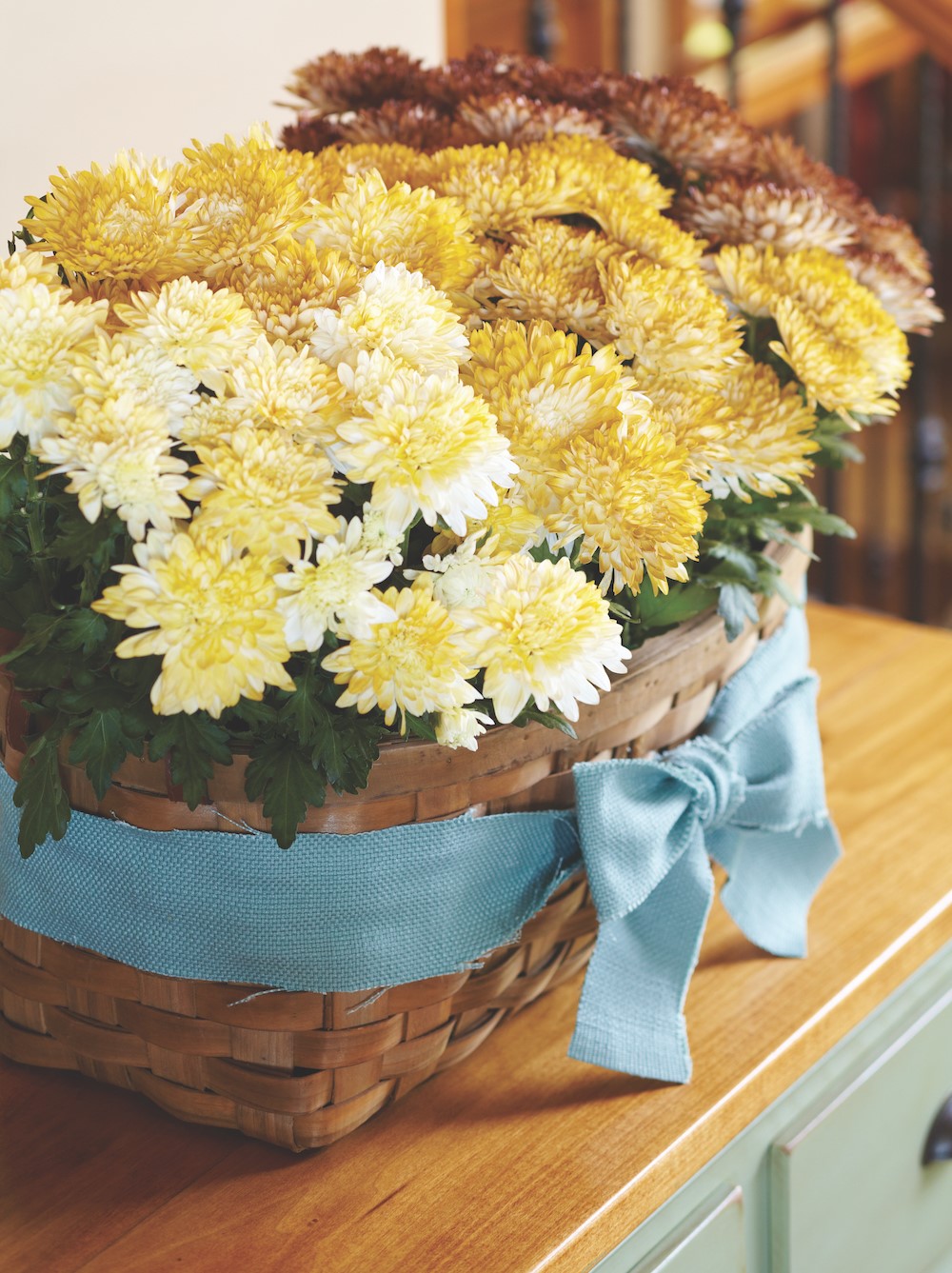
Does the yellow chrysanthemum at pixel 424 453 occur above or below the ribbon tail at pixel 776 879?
above

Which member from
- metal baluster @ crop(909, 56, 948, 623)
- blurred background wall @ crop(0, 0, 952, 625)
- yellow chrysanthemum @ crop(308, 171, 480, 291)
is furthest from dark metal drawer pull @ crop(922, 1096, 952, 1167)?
metal baluster @ crop(909, 56, 948, 623)

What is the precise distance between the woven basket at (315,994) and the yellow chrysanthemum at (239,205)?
7.8 inches

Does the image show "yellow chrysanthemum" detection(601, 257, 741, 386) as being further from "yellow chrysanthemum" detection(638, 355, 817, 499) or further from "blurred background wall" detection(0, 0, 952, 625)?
"blurred background wall" detection(0, 0, 952, 625)

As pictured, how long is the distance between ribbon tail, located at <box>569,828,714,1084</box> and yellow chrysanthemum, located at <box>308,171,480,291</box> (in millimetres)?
292

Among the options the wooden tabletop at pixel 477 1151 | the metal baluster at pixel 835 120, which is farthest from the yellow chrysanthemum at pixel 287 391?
the metal baluster at pixel 835 120

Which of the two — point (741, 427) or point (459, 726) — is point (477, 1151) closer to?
point (459, 726)

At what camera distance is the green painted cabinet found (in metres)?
0.65

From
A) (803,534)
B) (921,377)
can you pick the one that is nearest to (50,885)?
(803,534)

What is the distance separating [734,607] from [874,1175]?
34 centimetres

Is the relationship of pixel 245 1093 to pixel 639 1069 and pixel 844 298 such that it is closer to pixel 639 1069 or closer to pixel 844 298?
pixel 639 1069

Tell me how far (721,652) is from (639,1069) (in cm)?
20

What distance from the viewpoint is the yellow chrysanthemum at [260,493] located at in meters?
0.45

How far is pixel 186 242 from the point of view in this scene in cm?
53

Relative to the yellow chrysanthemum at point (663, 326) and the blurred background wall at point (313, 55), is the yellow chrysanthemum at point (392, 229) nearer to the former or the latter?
the yellow chrysanthemum at point (663, 326)
